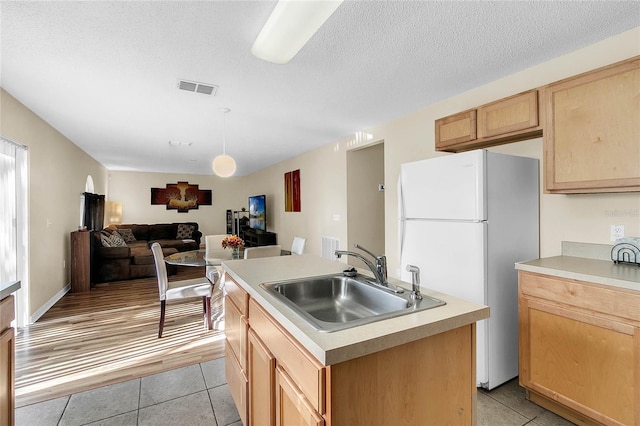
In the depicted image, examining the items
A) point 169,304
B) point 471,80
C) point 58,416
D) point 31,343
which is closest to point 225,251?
point 169,304

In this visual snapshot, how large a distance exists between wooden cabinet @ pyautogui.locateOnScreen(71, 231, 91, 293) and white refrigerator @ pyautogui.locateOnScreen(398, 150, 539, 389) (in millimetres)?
4899

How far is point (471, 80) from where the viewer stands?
2.58 metres

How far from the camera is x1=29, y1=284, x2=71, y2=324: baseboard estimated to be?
11.1 feet

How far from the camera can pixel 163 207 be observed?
350 inches

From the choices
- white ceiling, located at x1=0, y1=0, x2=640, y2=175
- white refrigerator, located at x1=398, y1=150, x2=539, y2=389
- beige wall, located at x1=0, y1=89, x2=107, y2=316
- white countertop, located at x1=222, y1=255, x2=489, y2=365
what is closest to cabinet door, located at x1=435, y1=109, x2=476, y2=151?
white ceiling, located at x1=0, y1=0, x2=640, y2=175

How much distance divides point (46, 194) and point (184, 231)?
15.7 ft

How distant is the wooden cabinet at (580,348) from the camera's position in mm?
1499

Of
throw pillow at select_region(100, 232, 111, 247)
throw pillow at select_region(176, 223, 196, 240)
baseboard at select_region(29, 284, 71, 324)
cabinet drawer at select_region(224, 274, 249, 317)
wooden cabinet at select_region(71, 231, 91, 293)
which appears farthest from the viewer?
throw pillow at select_region(176, 223, 196, 240)

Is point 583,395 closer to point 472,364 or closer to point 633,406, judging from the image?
point 633,406

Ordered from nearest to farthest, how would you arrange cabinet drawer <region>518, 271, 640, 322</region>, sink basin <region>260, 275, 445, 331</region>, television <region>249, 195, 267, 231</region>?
sink basin <region>260, 275, 445, 331</region> → cabinet drawer <region>518, 271, 640, 322</region> → television <region>249, 195, 267, 231</region>

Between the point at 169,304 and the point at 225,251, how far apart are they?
1011mm

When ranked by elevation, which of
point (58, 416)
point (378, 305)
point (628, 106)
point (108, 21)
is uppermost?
point (108, 21)

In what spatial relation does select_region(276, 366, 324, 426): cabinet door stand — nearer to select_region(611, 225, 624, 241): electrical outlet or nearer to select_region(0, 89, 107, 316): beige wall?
select_region(611, 225, 624, 241): electrical outlet

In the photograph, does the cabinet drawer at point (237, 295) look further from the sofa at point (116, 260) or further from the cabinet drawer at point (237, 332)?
the sofa at point (116, 260)
